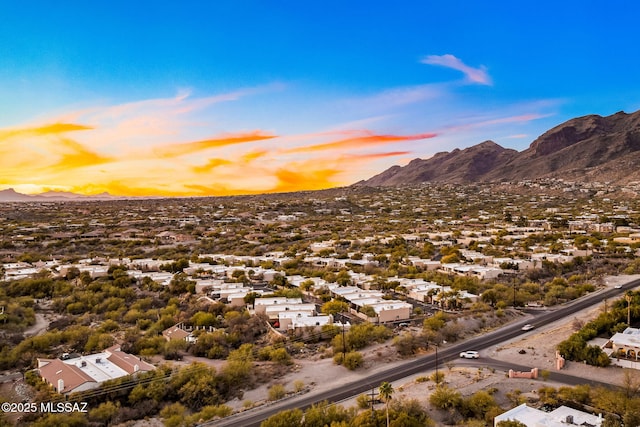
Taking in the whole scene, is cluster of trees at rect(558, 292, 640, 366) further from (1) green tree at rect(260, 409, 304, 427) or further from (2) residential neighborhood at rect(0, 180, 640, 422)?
(1) green tree at rect(260, 409, 304, 427)

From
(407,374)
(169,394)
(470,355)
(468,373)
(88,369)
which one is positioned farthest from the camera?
(470,355)

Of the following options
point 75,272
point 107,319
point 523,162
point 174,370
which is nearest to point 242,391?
point 174,370

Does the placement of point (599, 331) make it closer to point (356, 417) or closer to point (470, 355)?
point (470, 355)

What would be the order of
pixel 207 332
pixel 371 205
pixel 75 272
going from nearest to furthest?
pixel 207 332 → pixel 75 272 → pixel 371 205

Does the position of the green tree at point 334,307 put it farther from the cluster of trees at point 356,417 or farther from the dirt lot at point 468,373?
the cluster of trees at point 356,417

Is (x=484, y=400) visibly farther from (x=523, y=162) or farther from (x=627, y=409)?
(x=523, y=162)

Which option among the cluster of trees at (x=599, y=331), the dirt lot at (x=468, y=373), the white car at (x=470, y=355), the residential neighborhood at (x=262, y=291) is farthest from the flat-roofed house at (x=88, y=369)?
the cluster of trees at (x=599, y=331)

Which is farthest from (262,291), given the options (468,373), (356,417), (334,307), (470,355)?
(356,417)

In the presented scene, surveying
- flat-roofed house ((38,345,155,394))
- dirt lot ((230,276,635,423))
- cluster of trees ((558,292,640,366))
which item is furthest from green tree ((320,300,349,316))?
cluster of trees ((558,292,640,366))
